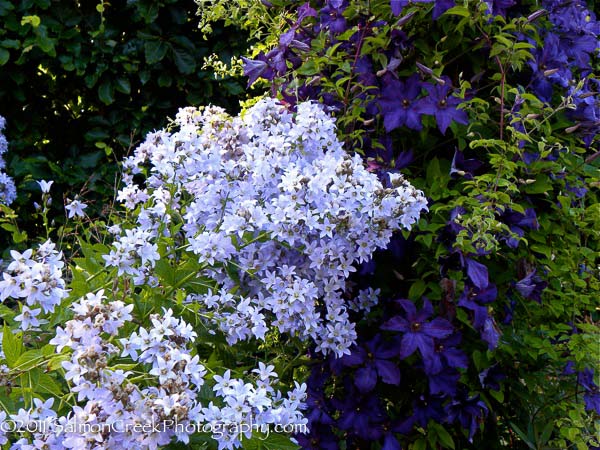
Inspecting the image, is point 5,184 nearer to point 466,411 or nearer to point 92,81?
point 92,81

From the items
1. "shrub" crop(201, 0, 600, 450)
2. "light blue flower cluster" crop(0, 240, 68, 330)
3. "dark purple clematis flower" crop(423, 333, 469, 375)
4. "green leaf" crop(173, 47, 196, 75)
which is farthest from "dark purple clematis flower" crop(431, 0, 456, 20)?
"green leaf" crop(173, 47, 196, 75)

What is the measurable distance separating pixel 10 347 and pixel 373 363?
93 cm

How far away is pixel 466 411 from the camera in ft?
6.13

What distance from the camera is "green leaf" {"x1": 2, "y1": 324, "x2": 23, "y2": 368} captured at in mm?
1386

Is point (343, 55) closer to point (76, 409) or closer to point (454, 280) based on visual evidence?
point (454, 280)

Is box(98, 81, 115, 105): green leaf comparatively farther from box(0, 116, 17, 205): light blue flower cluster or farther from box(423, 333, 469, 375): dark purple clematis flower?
box(423, 333, 469, 375): dark purple clematis flower

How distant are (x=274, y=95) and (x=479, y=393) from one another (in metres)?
1.16

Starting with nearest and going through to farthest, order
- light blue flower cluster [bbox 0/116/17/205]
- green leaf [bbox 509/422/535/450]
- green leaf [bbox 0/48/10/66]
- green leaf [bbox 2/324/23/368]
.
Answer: green leaf [bbox 2/324/23/368] → green leaf [bbox 509/422/535/450] → light blue flower cluster [bbox 0/116/17/205] → green leaf [bbox 0/48/10/66]

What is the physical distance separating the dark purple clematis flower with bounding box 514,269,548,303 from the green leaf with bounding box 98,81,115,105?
2.53m

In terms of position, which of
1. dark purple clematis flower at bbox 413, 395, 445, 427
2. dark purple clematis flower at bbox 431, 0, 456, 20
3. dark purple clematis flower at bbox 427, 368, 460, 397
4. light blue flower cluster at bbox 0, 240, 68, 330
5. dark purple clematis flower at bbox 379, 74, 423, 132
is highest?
dark purple clematis flower at bbox 431, 0, 456, 20

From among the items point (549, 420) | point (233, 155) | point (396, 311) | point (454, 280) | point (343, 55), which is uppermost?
point (343, 55)

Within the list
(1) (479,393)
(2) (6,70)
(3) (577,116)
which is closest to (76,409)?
(1) (479,393)

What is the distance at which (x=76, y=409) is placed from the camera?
1.24 metres

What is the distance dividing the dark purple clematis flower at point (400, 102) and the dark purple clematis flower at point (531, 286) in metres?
0.51
